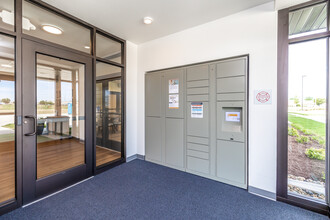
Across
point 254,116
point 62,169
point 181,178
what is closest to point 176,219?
point 181,178

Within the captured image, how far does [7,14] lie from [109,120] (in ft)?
7.67

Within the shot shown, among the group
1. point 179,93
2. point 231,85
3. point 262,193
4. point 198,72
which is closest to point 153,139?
point 179,93

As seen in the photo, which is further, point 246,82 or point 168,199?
point 246,82

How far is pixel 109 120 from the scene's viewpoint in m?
3.54

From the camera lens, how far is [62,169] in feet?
8.14

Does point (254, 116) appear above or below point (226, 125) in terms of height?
above

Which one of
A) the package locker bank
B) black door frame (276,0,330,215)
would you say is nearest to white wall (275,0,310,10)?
black door frame (276,0,330,215)

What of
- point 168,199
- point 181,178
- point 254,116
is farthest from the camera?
point 181,178

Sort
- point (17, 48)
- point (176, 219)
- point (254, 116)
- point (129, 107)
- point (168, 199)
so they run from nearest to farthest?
point (176, 219) → point (17, 48) → point (168, 199) → point (254, 116) → point (129, 107)

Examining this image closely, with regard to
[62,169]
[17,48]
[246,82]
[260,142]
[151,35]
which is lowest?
[62,169]

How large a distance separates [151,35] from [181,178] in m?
3.11

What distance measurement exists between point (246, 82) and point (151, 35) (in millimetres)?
2263

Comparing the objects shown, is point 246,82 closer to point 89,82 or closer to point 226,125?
point 226,125

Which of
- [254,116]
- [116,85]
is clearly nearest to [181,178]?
[254,116]
